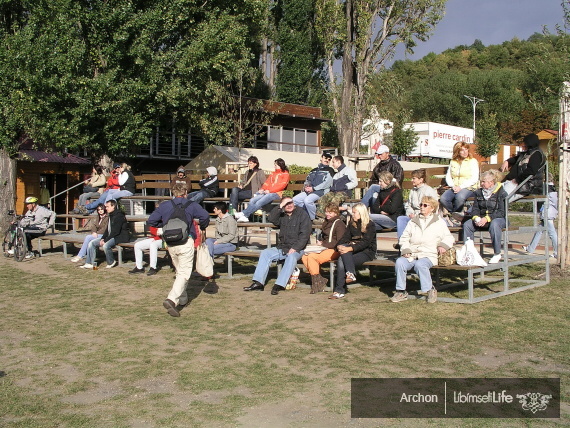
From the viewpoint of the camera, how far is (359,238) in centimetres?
985

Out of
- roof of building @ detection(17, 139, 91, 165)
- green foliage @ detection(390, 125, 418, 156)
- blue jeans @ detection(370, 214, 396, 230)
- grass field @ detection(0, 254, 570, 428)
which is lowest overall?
grass field @ detection(0, 254, 570, 428)

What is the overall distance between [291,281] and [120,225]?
4.57m

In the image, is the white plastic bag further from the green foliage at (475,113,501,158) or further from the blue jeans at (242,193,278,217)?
the green foliage at (475,113,501,158)

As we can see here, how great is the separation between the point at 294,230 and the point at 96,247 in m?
5.14

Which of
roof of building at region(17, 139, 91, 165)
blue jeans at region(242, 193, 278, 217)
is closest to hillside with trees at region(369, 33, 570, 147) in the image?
blue jeans at region(242, 193, 278, 217)

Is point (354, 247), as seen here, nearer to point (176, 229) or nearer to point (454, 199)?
point (454, 199)

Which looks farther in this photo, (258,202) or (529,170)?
(258,202)

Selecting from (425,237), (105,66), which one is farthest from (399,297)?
(105,66)

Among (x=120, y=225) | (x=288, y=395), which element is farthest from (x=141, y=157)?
(x=288, y=395)

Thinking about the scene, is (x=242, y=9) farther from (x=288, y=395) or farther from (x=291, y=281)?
(x=288, y=395)

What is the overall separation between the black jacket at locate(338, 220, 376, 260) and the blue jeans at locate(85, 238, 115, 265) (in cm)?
555

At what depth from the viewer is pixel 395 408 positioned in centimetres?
547

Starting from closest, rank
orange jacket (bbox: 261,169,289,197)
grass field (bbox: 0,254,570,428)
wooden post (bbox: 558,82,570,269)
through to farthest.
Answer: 1. grass field (bbox: 0,254,570,428)
2. wooden post (bbox: 558,82,570,269)
3. orange jacket (bbox: 261,169,289,197)

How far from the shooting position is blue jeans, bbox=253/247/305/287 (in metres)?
10.3
